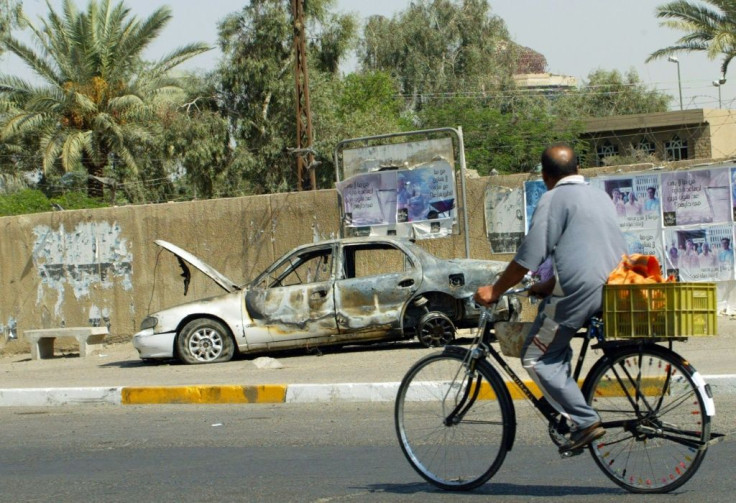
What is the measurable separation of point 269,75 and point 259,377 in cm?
2964

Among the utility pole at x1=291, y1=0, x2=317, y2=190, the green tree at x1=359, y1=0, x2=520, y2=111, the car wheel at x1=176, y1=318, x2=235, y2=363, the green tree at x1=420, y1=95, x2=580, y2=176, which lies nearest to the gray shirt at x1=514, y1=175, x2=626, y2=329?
the car wheel at x1=176, y1=318, x2=235, y2=363

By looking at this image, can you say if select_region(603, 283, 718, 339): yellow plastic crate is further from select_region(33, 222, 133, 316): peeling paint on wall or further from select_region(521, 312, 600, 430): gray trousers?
select_region(33, 222, 133, 316): peeling paint on wall

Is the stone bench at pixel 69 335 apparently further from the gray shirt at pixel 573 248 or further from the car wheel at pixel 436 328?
the gray shirt at pixel 573 248

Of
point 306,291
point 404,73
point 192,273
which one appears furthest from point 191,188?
point 306,291

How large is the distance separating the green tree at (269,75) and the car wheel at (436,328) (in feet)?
90.5

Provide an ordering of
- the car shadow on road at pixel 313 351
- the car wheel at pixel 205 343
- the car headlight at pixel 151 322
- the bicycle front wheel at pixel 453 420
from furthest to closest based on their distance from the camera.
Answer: the car shadow on road at pixel 313 351, the car headlight at pixel 151 322, the car wheel at pixel 205 343, the bicycle front wheel at pixel 453 420

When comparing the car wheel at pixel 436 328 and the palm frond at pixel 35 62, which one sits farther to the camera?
the palm frond at pixel 35 62

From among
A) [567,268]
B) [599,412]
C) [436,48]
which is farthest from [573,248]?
[436,48]

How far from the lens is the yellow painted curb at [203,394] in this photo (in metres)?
8.95

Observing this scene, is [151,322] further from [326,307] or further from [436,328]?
[436,328]

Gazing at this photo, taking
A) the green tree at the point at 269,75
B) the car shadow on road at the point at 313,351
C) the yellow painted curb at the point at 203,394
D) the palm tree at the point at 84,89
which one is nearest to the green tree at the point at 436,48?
the green tree at the point at 269,75

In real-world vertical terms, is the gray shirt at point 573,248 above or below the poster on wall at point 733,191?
below

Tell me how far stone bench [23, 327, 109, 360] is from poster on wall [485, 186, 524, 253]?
5791mm

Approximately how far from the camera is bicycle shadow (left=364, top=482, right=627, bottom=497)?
4.95 meters
